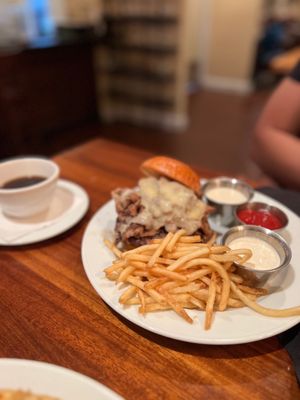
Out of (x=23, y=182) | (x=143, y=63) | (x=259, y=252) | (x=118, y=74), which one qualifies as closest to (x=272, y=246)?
(x=259, y=252)

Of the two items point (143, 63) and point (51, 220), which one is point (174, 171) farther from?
point (143, 63)

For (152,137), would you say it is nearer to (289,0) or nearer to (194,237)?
(194,237)

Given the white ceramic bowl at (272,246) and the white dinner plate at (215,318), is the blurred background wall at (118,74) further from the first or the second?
the white ceramic bowl at (272,246)

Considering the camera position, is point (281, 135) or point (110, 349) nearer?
point (110, 349)

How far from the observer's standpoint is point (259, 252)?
3.08ft

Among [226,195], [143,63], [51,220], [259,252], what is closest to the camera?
[259,252]

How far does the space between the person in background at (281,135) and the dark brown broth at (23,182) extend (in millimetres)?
1140

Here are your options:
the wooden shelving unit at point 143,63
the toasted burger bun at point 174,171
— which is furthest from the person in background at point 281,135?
the wooden shelving unit at point 143,63

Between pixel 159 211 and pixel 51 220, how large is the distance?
0.42 m

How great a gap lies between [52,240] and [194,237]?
0.49m

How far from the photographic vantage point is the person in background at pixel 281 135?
163 centimetres

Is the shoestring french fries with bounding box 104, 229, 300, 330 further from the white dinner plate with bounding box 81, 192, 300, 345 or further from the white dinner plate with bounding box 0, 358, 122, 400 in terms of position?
the white dinner plate with bounding box 0, 358, 122, 400

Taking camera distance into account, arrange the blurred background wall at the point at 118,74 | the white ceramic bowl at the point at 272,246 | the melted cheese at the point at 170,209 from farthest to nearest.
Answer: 1. the blurred background wall at the point at 118,74
2. the melted cheese at the point at 170,209
3. the white ceramic bowl at the point at 272,246

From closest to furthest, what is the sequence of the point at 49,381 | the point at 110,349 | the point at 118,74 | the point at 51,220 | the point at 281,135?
the point at 49,381
the point at 110,349
the point at 51,220
the point at 281,135
the point at 118,74
